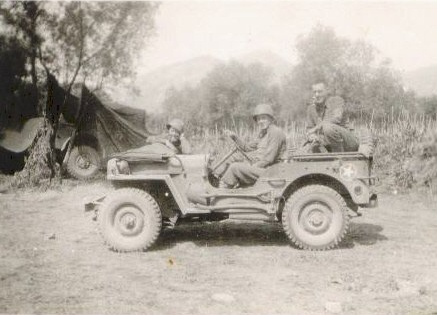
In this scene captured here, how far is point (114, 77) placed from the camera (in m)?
14.9

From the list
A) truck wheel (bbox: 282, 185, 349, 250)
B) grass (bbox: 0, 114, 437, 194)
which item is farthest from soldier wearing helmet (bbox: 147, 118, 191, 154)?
grass (bbox: 0, 114, 437, 194)

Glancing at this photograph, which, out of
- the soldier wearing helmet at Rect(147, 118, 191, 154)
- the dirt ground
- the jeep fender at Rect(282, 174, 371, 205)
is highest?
the soldier wearing helmet at Rect(147, 118, 191, 154)

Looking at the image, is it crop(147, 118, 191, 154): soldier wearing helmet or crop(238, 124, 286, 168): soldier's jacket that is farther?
crop(147, 118, 191, 154): soldier wearing helmet

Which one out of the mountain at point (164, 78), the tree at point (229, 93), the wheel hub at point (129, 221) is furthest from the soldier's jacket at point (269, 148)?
the mountain at point (164, 78)

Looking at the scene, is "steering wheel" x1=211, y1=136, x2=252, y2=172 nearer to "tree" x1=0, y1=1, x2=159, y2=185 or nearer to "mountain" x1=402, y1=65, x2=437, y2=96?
"tree" x1=0, y1=1, x2=159, y2=185

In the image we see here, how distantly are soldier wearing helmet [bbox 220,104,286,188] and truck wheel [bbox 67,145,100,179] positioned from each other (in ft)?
28.6

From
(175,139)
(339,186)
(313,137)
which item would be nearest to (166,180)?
(175,139)

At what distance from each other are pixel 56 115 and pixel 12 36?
7.74 feet

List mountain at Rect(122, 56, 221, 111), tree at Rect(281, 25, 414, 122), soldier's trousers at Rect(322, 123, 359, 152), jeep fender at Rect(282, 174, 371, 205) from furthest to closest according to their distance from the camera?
mountain at Rect(122, 56, 221, 111) < tree at Rect(281, 25, 414, 122) < soldier's trousers at Rect(322, 123, 359, 152) < jeep fender at Rect(282, 174, 371, 205)

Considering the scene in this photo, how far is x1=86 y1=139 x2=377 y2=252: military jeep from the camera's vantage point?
21.8ft

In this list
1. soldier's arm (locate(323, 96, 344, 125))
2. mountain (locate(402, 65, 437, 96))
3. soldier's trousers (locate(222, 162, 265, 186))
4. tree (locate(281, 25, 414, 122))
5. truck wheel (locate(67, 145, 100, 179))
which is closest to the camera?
soldier's trousers (locate(222, 162, 265, 186))

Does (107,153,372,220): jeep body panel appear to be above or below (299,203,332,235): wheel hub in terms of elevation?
above

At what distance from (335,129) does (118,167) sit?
285 centimetres

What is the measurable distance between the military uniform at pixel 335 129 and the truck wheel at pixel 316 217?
2.52 feet
